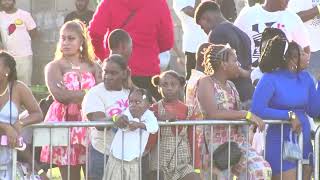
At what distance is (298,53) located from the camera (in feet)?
30.8

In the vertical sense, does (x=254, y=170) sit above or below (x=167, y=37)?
below

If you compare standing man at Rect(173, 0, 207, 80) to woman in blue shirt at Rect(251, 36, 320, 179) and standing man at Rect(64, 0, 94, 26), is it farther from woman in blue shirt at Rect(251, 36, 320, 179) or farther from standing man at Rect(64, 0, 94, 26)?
standing man at Rect(64, 0, 94, 26)

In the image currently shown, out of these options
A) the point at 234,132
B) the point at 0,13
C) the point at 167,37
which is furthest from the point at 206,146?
the point at 0,13

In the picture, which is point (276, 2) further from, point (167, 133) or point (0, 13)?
point (0, 13)

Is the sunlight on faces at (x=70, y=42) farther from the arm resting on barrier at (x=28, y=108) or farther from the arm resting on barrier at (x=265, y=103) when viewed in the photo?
the arm resting on barrier at (x=265, y=103)

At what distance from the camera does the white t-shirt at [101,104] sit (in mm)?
8945

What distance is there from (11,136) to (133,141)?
102 cm

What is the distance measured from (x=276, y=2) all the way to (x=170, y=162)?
8.64ft

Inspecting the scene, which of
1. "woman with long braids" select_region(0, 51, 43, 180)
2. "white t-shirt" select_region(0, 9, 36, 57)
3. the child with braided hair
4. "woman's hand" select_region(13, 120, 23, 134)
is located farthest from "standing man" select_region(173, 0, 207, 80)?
"white t-shirt" select_region(0, 9, 36, 57)

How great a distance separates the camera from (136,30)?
33.8 ft

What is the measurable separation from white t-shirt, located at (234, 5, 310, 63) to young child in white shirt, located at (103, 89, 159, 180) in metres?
2.46

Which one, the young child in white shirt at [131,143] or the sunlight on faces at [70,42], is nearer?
the young child in white shirt at [131,143]

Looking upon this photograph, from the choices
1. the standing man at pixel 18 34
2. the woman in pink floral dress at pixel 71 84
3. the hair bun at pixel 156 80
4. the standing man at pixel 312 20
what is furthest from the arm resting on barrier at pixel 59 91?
the standing man at pixel 18 34

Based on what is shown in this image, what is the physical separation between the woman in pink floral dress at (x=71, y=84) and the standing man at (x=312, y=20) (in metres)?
3.47
